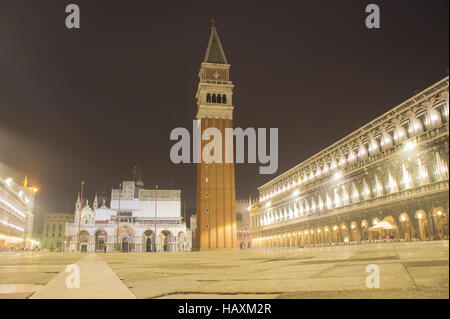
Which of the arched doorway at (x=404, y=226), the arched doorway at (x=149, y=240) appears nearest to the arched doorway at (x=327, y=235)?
the arched doorway at (x=404, y=226)

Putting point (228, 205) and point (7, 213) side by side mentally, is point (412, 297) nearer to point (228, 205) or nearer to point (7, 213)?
point (228, 205)

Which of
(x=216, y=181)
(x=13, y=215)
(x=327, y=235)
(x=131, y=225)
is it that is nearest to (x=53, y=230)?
(x=13, y=215)

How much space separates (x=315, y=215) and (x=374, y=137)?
49.2 ft

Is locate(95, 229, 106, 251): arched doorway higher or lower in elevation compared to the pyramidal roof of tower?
lower

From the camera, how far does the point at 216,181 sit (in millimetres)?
57969

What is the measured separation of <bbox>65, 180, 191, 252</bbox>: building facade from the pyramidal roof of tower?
111 feet

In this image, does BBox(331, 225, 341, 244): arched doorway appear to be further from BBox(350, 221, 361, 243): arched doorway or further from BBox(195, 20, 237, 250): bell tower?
BBox(195, 20, 237, 250): bell tower

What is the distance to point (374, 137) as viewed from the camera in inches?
1693

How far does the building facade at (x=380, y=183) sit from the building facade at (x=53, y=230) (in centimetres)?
9465

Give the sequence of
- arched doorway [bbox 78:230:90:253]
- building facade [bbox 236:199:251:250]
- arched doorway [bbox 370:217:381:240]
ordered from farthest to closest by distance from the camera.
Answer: building facade [bbox 236:199:251:250], arched doorway [bbox 78:230:90:253], arched doorway [bbox 370:217:381:240]

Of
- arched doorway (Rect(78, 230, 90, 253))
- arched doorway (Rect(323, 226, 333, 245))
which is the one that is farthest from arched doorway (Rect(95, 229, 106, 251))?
arched doorway (Rect(323, 226, 333, 245))

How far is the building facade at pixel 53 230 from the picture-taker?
12638cm

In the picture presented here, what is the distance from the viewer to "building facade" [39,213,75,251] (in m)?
126

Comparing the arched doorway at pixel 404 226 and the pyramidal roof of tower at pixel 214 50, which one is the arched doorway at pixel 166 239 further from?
the arched doorway at pixel 404 226
